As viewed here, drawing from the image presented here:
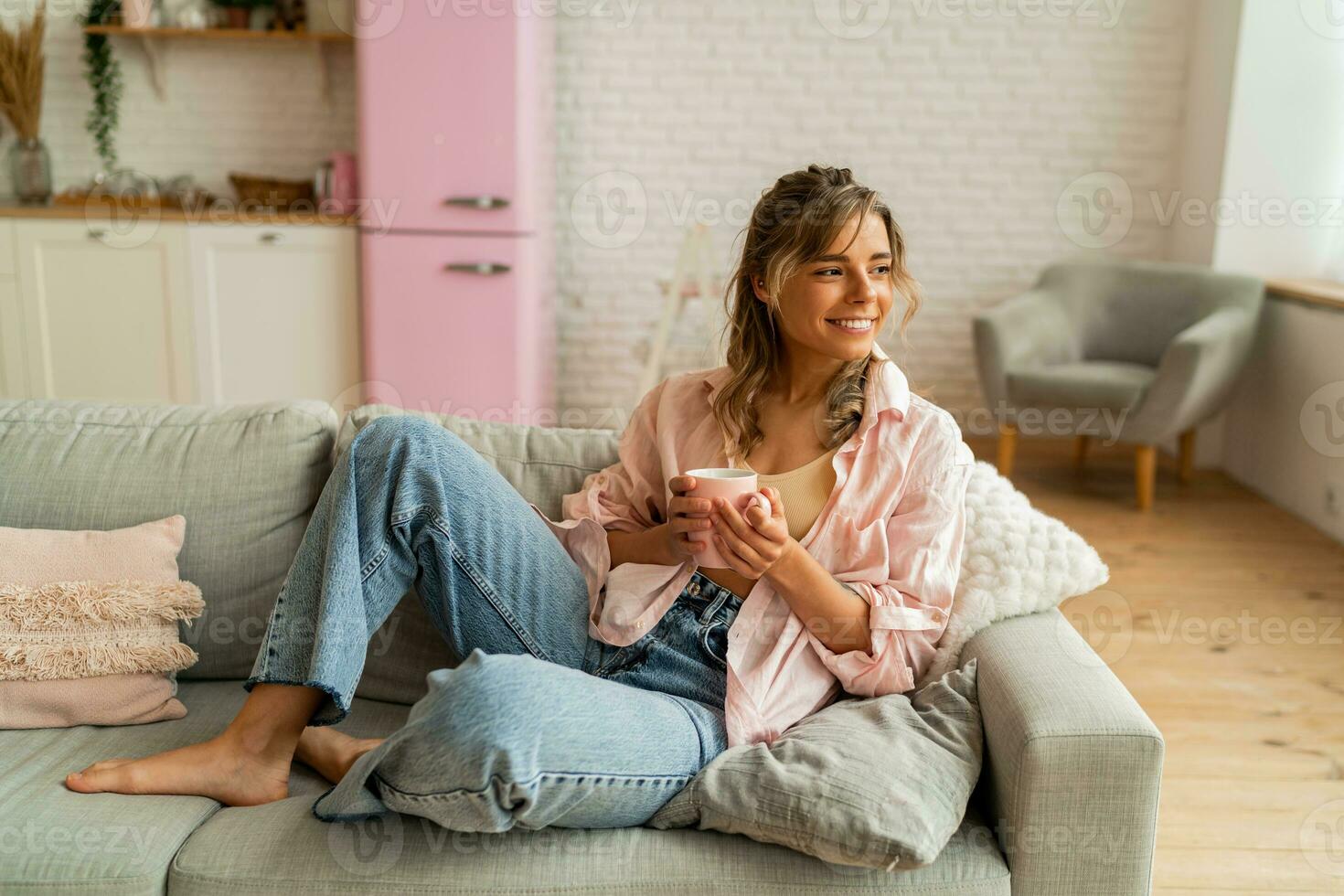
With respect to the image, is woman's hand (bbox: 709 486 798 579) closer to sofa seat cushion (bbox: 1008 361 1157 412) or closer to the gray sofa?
the gray sofa

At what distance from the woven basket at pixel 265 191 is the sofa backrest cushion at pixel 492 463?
2.59 meters

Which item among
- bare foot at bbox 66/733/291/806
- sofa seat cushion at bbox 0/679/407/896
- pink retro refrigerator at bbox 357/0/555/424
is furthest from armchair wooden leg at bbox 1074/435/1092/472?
bare foot at bbox 66/733/291/806

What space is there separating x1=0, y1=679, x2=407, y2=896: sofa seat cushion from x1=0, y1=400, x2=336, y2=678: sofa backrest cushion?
0.16 meters

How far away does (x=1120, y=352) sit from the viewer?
4.17 metres

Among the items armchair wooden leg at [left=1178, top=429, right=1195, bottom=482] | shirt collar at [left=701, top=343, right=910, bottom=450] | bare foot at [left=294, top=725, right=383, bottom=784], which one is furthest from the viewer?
armchair wooden leg at [left=1178, top=429, right=1195, bottom=482]

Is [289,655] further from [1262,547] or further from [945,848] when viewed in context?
[1262,547]

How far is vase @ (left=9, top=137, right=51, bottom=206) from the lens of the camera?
4082mm

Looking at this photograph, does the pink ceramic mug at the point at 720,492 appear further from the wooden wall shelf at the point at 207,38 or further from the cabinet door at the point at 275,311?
the wooden wall shelf at the point at 207,38

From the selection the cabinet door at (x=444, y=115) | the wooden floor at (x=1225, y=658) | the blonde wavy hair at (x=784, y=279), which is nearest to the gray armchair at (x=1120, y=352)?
the wooden floor at (x=1225, y=658)

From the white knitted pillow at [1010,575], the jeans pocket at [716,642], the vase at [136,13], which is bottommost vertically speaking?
the jeans pocket at [716,642]

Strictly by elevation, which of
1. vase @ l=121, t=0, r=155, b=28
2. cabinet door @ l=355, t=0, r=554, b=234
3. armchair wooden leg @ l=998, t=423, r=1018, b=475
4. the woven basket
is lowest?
armchair wooden leg @ l=998, t=423, r=1018, b=475

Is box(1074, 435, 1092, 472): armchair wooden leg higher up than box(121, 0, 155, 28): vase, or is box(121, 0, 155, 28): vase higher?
box(121, 0, 155, 28): vase

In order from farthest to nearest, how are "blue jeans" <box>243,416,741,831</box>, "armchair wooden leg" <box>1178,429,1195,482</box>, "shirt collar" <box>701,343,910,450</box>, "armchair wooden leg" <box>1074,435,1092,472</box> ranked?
"armchair wooden leg" <box>1074,435,1092,472</box>
"armchair wooden leg" <box>1178,429,1195,482</box>
"shirt collar" <box>701,343,910,450</box>
"blue jeans" <box>243,416,741,831</box>

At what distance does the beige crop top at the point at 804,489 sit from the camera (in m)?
1.57
